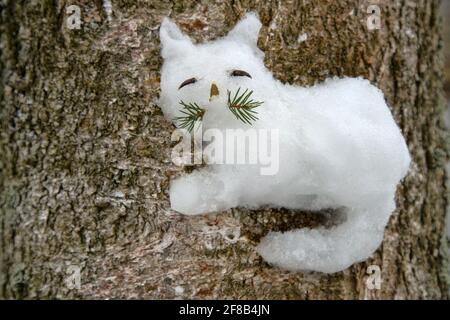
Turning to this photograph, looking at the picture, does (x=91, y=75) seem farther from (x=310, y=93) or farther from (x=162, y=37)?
(x=310, y=93)

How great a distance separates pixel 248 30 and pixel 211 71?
0.52 feet

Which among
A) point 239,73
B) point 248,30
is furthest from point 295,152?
point 248,30

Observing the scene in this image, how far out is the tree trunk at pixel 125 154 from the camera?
4.70 ft

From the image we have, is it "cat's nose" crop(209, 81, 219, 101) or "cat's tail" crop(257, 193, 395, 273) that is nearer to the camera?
"cat's nose" crop(209, 81, 219, 101)

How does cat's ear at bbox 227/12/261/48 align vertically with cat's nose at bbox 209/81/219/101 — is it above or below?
above

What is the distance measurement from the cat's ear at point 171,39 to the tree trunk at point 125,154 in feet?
0.07

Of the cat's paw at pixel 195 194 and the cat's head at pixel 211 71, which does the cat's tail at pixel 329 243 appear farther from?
the cat's head at pixel 211 71

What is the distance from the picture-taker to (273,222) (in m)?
1.46

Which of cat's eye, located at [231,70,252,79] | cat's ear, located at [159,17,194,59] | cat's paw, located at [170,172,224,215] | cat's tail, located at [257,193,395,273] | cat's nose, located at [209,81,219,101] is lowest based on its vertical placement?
cat's tail, located at [257,193,395,273]

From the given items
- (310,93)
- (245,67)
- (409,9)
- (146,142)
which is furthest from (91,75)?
(409,9)

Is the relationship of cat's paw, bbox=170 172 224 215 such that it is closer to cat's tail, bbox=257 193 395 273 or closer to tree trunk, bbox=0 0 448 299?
tree trunk, bbox=0 0 448 299

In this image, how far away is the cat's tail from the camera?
4.77ft

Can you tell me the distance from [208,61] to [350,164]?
455 millimetres

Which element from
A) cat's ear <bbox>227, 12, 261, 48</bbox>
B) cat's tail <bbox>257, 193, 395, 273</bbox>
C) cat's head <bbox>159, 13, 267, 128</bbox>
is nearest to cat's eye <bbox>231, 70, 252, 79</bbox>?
cat's head <bbox>159, 13, 267, 128</bbox>
